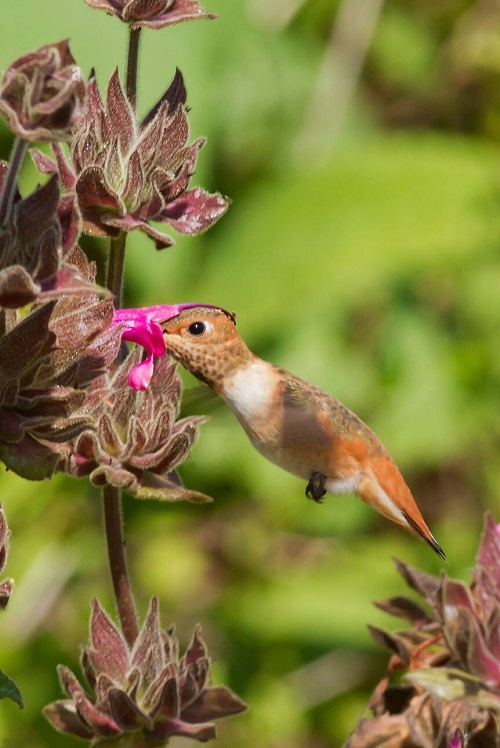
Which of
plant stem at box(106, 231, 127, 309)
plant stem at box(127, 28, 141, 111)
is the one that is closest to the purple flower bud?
plant stem at box(106, 231, 127, 309)

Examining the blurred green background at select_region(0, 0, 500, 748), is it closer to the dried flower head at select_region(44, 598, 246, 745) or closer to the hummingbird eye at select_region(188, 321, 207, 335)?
the dried flower head at select_region(44, 598, 246, 745)

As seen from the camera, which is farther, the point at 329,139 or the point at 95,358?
the point at 329,139

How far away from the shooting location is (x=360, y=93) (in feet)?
14.6

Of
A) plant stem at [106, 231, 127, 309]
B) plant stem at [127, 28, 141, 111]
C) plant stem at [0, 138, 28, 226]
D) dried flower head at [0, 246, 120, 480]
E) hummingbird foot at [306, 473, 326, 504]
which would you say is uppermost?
plant stem at [127, 28, 141, 111]

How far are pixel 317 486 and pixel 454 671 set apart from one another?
1.21ft

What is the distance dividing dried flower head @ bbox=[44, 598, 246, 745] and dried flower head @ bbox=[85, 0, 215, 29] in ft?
2.55

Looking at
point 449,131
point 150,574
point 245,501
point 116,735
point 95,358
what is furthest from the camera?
point 449,131

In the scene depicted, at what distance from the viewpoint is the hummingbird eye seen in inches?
69.0

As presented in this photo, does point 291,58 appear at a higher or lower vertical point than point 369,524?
higher

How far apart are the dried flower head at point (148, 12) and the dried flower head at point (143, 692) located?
778 mm

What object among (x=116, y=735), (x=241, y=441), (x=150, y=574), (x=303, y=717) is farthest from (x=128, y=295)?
(x=116, y=735)

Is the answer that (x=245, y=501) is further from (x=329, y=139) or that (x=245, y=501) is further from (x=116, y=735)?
(x=116, y=735)

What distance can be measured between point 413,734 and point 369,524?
6.63 feet

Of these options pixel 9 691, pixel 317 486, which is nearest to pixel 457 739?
pixel 317 486
